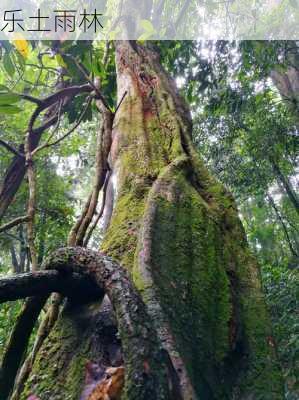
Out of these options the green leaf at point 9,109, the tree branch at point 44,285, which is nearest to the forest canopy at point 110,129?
the green leaf at point 9,109

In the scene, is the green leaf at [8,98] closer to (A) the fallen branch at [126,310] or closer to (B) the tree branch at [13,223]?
(B) the tree branch at [13,223]

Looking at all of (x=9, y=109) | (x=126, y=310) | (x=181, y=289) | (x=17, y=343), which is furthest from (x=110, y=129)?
(x=126, y=310)

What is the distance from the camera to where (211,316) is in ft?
2.99

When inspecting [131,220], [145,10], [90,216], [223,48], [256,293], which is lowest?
[256,293]

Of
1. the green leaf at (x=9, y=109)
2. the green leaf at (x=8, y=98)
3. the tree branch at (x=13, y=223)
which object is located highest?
the green leaf at (x=8, y=98)

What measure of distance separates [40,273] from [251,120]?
3.90m

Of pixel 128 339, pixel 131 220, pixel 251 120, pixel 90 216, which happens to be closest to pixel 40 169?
pixel 251 120

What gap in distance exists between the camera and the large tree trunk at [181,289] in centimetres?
73

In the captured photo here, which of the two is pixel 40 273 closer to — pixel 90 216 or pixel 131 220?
pixel 131 220

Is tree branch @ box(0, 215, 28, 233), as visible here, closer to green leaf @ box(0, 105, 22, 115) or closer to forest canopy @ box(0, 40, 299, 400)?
forest canopy @ box(0, 40, 299, 400)

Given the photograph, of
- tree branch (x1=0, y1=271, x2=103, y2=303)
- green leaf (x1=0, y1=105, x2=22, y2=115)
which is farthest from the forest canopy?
tree branch (x1=0, y1=271, x2=103, y2=303)

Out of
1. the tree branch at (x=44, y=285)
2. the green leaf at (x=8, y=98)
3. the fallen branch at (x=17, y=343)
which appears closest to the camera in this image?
the tree branch at (x=44, y=285)

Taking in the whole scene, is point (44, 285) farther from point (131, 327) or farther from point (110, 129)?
point (110, 129)

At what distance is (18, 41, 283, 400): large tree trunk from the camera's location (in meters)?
0.73
